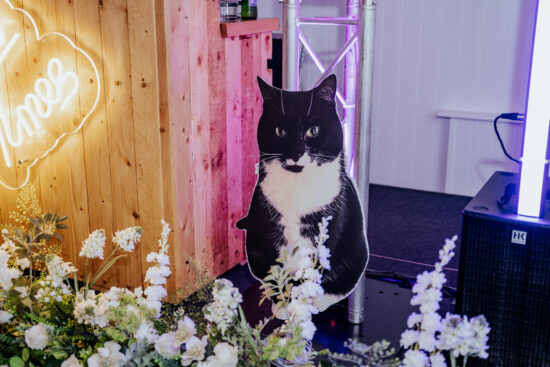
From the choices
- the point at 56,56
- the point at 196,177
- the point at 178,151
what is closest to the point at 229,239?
the point at 196,177

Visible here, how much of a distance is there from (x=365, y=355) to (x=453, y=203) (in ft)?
12.8

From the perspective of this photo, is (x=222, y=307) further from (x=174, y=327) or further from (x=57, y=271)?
(x=57, y=271)

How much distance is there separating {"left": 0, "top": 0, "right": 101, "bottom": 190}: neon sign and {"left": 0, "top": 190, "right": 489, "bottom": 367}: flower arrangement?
176cm

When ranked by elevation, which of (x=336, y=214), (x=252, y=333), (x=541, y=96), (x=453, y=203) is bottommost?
(x=453, y=203)

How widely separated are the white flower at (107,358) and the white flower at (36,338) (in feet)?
0.43

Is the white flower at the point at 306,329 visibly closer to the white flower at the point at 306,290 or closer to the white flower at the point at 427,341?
the white flower at the point at 306,290

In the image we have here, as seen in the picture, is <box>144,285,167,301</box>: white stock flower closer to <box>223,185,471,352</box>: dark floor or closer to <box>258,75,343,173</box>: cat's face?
<box>223,185,471,352</box>: dark floor

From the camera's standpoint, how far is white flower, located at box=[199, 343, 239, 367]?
977 millimetres

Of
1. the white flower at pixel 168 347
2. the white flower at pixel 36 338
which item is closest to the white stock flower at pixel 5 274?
the white flower at pixel 36 338

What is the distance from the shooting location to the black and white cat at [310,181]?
2.30 meters

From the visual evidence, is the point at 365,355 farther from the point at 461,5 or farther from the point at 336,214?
the point at 461,5

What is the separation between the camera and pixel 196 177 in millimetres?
3047

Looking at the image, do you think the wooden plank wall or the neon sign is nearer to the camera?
the wooden plank wall

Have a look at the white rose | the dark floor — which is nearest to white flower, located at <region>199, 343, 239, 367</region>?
the white rose
